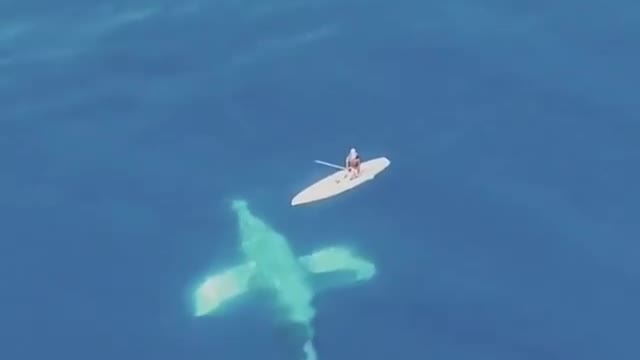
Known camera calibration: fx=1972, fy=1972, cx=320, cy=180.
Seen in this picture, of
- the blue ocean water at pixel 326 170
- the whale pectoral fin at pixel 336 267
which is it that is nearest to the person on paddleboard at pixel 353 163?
the blue ocean water at pixel 326 170

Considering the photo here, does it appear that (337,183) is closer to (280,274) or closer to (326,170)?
(326,170)

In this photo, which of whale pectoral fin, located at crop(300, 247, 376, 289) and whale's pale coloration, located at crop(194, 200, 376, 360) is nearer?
whale's pale coloration, located at crop(194, 200, 376, 360)

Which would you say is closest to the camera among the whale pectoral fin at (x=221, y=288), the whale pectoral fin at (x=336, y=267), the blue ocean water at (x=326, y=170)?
the blue ocean water at (x=326, y=170)

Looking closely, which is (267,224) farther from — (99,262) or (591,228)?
(591,228)

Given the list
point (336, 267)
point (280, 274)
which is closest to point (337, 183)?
point (336, 267)

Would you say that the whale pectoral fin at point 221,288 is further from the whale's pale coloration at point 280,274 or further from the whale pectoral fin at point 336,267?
the whale pectoral fin at point 336,267

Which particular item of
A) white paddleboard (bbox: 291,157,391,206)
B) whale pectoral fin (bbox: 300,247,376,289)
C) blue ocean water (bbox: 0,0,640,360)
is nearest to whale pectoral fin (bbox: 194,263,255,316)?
blue ocean water (bbox: 0,0,640,360)

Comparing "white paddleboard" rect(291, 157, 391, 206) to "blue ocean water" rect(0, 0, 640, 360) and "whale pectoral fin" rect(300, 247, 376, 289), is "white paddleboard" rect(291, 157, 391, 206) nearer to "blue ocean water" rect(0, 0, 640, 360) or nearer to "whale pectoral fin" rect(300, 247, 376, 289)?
"blue ocean water" rect(0, 0, 640, 360)
